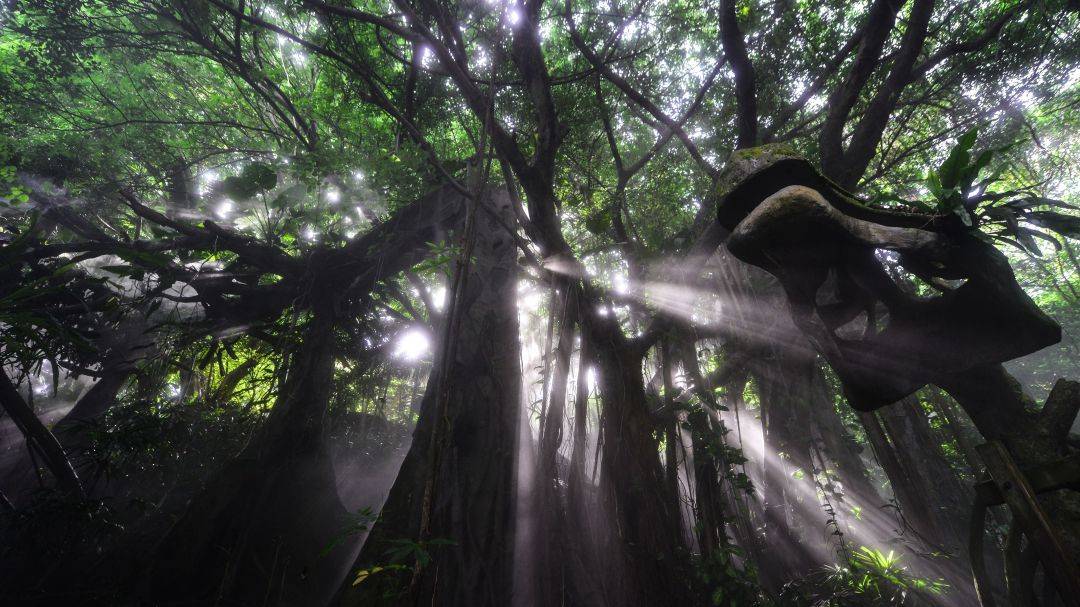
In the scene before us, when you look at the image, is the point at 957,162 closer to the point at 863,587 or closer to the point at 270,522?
the point at 863,587

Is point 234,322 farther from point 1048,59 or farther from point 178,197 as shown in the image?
point 1048,59

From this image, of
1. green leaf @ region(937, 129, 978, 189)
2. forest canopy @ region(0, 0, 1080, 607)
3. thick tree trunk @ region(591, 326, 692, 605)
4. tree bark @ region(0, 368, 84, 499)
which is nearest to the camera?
green leaf @ region(937, 129, 978, 189)

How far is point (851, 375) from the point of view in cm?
199

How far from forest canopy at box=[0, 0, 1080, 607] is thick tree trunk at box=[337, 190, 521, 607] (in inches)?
1.2

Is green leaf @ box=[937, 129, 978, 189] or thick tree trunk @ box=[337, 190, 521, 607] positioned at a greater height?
green leaf @ box=[937, 129, 978, 189]

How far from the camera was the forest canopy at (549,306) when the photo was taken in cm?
202

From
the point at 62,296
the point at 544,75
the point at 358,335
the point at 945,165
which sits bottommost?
the point at 945,165

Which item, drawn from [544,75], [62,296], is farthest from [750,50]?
[62,296]

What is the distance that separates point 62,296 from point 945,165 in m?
7.32

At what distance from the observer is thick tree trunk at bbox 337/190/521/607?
262cm

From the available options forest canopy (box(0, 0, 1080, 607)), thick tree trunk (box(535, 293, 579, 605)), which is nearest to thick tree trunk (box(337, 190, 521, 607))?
forest canopy (box(0, 0, 1080, 607))

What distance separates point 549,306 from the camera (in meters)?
4.41

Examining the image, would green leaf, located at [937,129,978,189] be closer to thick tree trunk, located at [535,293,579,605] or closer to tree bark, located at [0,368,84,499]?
thick tree trunk, located at [535,293,579,605]

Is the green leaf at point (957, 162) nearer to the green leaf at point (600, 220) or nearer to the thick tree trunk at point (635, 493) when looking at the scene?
the thick tree trunk at point (635, 493)
